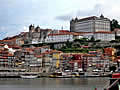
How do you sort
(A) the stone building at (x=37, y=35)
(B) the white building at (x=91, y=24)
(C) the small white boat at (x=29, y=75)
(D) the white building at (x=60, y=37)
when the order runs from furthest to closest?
(B) the white building at (x=91, y=24)
(A) the stone building at (x=37, y=35)
(D) the white building at (x=60, y=37)
(C) the small white boat at (x=29, y=75)

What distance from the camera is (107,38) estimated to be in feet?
255

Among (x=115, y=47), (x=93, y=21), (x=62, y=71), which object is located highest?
(x=93, y=21)

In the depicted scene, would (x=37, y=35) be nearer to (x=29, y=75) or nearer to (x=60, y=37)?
(x=60, y=37)

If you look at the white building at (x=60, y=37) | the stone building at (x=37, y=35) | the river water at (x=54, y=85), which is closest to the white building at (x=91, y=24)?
the stone building at (x=37, y=35)

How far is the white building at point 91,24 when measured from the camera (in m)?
84.9

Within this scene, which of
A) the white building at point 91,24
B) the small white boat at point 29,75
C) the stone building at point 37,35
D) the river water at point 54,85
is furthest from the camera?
the white building at point 91,24

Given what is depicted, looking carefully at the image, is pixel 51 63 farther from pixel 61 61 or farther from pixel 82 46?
pixel 82 46

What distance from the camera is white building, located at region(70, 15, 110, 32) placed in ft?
278

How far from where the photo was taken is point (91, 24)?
84750 millimetres

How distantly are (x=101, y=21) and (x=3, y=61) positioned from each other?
3669 cm

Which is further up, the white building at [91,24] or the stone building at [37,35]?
the white building at [91,24]

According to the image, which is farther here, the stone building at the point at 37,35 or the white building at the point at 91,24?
the white building at the point at 91,24

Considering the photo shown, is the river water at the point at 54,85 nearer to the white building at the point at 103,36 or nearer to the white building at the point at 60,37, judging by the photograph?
the white building at the point at 60,37

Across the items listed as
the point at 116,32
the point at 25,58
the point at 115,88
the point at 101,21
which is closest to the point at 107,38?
the point at 116,32
